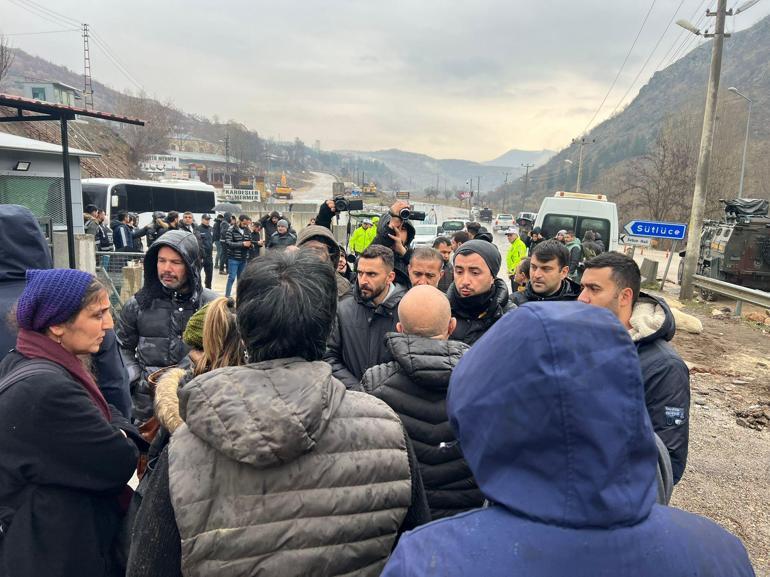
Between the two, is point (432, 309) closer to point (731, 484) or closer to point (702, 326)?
point (731, 484)

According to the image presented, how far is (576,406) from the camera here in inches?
36.6

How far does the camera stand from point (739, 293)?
11.0 meters

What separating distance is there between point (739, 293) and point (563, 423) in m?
12.4

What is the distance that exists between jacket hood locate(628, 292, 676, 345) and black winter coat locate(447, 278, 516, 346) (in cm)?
101

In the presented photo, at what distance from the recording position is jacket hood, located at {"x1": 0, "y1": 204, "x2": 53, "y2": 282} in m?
2.73

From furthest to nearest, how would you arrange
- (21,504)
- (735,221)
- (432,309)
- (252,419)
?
(735,221), (432,309), (21,504), (252,419)

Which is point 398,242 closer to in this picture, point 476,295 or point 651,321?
point 476,295

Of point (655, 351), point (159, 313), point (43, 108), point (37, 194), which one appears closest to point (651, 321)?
point (655, 351)

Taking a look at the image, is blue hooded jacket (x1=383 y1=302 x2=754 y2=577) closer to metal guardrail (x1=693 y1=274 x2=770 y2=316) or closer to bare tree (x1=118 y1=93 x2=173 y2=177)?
metal guardrail (x1=693 y1=274 x2=770 y2=316)

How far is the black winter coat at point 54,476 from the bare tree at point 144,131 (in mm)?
45405

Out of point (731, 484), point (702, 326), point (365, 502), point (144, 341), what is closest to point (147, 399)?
point (144, 341)

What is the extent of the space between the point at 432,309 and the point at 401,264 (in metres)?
2.84

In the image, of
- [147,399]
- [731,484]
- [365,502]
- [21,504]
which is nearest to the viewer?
[365,502]

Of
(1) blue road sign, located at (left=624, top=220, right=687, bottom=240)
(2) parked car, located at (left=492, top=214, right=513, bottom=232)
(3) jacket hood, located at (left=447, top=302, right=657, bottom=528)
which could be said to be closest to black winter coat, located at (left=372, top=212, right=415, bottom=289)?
(3) jacket hood, located at (left=447, top=302, right=657, bottom=528)
